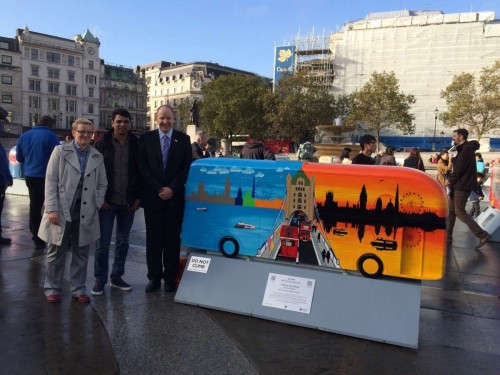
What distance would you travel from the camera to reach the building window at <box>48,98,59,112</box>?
8131 cm

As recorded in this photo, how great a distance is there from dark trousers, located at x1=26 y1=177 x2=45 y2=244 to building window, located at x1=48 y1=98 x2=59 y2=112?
84085mm

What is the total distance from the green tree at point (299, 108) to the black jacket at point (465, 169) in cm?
4335

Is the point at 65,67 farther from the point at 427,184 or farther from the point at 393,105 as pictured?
the point at 427,184

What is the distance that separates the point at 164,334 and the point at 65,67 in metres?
92.1

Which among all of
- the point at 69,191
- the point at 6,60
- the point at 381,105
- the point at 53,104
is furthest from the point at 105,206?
the point at 53,104

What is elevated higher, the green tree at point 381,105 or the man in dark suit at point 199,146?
the green tree at point 381,105

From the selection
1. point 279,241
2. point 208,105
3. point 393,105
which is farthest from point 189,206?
point 208,105

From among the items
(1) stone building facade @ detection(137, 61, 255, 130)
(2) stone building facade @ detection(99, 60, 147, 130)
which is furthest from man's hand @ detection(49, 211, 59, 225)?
(1) stone building facade @ detection(137, 61, 255, 130)

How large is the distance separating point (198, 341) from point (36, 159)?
441 centimetres

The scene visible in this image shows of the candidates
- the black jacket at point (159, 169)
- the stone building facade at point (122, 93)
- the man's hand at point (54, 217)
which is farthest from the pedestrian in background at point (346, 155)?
the stone building facade at point (122, 93)

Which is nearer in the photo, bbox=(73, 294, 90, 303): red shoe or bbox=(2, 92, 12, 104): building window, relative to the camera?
bbox=(73, 294, 90, 303): red shoe

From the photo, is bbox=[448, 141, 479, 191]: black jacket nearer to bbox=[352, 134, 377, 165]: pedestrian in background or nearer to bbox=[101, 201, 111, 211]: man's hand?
bbox=[352, 134, 377, 165]: pedestrian in background

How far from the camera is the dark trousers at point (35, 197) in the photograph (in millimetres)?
6406

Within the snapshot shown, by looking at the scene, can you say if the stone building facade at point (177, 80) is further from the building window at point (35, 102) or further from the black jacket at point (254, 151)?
the black jacket at point (254, 151)
